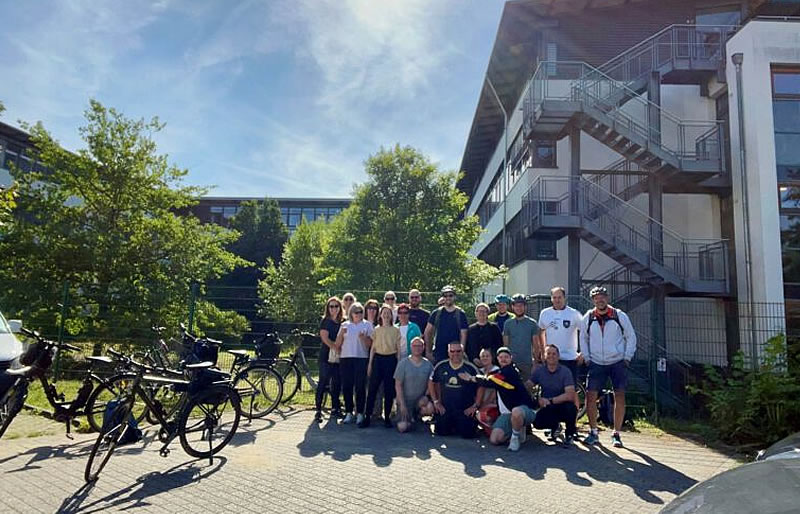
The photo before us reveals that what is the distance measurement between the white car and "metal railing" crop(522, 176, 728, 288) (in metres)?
12.1

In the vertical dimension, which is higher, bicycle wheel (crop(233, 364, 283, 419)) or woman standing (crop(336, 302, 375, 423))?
woman standing (crop(336, 302, 375, 423))

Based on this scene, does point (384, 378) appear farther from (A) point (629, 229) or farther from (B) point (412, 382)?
(A) point (629, 229)

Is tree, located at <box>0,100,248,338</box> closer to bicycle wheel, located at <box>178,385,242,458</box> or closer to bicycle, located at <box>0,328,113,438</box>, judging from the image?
bicycle, located at <box>0,328,113,438</box>

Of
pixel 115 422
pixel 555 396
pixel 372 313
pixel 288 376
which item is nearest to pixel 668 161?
pixel 555 396

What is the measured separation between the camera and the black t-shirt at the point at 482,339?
7.46 m

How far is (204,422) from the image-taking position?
5539 millimetres

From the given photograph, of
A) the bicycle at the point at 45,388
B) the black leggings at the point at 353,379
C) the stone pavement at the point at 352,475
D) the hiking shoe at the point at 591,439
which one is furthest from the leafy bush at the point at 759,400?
the bicycle at the point at 45,388

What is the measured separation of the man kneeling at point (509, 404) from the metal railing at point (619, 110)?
34.7 feet

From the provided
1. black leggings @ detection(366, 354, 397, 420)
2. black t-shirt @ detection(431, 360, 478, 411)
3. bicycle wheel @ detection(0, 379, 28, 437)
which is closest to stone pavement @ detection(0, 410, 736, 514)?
bicycle wheel @ detection(0, 379, 28, 437)

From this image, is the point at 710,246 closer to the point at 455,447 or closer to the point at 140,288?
the point at 455,447

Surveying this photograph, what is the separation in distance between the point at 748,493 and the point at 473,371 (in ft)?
14.8

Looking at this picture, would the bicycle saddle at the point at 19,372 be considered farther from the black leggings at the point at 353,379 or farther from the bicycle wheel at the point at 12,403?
the black leggings at the point at 353,379

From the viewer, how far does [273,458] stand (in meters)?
5.64

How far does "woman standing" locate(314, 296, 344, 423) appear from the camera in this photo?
7762mm
